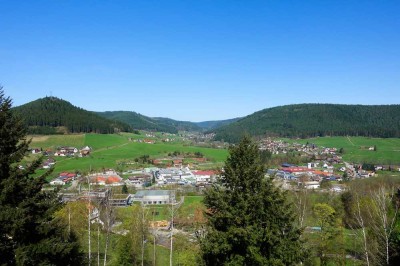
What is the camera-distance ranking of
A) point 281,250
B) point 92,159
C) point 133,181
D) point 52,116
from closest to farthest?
1. point 281,250
2. point 133,181
3. point 92,159
4. point 52,116

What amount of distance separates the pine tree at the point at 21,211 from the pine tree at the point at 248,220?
4972mm

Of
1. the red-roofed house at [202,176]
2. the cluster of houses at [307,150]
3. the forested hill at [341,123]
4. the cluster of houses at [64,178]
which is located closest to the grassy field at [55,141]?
the cluster of houses at [64,178]

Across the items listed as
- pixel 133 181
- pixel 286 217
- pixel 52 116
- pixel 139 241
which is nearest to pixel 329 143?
pixel 133 181

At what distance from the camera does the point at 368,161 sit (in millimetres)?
100750

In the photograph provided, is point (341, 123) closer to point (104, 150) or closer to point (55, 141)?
point (104, 150)

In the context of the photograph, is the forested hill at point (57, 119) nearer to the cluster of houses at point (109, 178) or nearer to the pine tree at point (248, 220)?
the cluster of houses at point (109, 178)

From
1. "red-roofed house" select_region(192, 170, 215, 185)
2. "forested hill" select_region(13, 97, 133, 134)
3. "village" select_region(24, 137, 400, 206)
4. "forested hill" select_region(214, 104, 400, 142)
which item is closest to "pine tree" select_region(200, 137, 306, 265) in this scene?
"village" select_region(24, 137, 400, 206)

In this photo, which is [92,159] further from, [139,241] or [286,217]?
[286,217]

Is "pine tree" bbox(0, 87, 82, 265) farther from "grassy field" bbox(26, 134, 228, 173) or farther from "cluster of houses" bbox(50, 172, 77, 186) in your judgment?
"grassy field" bbox(26, 134, 228, 173)

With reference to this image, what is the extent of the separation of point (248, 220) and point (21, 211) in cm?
698

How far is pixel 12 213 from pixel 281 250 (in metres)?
8.29

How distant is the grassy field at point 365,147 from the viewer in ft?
337

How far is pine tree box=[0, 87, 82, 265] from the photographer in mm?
9242

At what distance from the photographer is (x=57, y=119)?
121688mm
